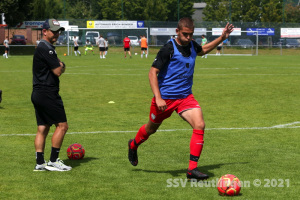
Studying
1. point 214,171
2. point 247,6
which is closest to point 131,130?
point 214,171

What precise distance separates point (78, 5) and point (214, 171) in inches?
3677

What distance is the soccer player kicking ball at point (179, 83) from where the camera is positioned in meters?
6.55

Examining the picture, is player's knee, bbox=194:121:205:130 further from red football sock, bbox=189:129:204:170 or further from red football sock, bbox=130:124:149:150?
red football sock, bbox=130:124:149:150

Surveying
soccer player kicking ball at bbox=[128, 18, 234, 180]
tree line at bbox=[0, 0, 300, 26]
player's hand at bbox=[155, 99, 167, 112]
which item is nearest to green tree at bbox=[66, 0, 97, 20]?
tree line at bbox=[0, 0, 300, 26]

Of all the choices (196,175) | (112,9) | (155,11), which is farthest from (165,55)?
(112,9)

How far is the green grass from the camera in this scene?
241 inches

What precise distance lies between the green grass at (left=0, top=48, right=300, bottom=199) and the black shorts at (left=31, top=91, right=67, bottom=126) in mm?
757

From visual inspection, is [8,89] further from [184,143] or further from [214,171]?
[214,171]

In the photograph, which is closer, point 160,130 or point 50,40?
point 50,40

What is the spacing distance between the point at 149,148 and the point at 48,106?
2293 mm

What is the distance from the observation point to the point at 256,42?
192ft

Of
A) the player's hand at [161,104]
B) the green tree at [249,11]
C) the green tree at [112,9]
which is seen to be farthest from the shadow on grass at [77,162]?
the green tree at [112,9]

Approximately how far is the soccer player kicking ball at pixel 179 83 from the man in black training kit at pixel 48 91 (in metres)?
1.27

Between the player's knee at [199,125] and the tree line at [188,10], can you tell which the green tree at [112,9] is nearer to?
the tree line at [188,10]
